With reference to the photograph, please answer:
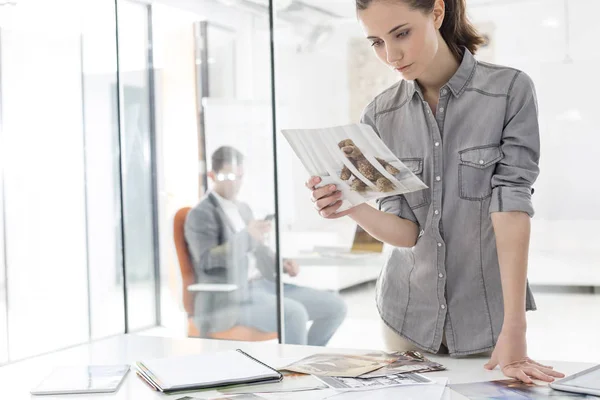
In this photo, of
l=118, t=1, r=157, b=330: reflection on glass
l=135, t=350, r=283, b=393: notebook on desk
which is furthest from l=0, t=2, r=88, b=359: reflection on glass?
l=135, t=350, r=283, b=393: notebook on desk

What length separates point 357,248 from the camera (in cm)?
371

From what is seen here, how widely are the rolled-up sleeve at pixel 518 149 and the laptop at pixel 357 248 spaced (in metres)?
2.16

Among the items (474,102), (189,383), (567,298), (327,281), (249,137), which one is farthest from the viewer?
(327,281)

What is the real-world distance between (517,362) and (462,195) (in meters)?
0.39

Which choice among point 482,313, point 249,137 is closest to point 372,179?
point 482,313

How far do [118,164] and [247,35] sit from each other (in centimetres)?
91

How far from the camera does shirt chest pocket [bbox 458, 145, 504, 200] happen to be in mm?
1533

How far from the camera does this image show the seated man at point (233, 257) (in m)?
3.60

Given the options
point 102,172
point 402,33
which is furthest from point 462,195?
point 102,172

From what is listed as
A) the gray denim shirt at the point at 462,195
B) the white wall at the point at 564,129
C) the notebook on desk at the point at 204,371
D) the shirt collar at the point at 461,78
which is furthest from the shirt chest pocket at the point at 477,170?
the white wall at the point at 564,129

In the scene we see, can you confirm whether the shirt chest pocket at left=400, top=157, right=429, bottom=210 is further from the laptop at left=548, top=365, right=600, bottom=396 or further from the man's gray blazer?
the man's gray blazer

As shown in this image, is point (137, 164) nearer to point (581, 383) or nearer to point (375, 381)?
point (375, 381)

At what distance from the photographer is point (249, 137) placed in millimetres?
3549

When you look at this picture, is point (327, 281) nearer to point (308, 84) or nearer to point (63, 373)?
point (308, 84)
